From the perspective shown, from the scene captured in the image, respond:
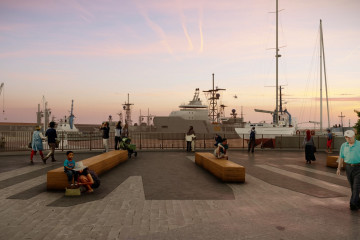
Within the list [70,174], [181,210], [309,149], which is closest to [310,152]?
[309,149]

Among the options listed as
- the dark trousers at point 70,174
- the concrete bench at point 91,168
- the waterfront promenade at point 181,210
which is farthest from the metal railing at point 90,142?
the waterfront promenade at point 181,210

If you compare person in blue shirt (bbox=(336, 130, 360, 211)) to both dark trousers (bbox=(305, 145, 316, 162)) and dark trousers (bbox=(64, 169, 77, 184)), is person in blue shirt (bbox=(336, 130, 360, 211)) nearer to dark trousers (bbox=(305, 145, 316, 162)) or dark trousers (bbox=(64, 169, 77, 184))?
dark trousers (bbox=(64, 169, 77, 184))

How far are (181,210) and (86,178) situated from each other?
3209mm

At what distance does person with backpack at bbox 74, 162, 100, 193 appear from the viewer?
766 centimetres

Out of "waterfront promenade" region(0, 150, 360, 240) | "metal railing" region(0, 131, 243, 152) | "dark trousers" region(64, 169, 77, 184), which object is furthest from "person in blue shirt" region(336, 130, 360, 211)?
"metal railing" region(0, 131, 243, 152)

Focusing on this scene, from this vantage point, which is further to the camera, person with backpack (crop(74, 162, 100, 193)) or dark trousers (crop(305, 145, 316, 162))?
dark trousers (crop(305, 145, 316, 162))

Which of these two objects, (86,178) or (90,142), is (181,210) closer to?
(86,178)

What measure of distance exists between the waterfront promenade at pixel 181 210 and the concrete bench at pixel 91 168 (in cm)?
29

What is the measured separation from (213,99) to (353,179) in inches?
2841

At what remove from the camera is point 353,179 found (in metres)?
6.22

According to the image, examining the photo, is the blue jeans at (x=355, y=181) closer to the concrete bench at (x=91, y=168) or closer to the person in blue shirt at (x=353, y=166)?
the person in blue shirt at (x=353, y=166)

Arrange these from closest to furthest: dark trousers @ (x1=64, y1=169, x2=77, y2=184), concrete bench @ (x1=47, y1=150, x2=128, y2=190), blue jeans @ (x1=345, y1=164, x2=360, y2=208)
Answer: blue jeans @ (x1=345, y1=164, x2=360, y2=208) < dark trousers @ (x1=64, y1=169, x2=77, y2=184) < concrete bench @ (x1=47, y1=150, x2=128, y2=190)

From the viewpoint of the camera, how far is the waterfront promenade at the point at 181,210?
15.6ft

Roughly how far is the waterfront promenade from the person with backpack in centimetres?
23
